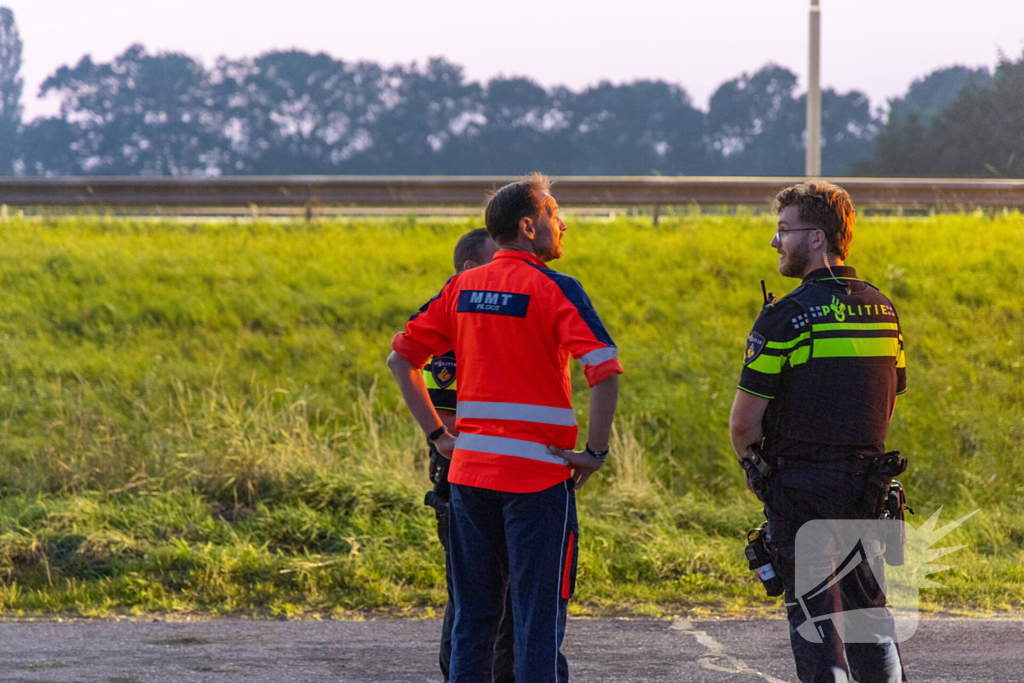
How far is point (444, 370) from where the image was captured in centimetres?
355

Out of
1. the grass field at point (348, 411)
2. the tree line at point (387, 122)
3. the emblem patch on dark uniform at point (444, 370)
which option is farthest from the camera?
the tree line at point (387, 122)

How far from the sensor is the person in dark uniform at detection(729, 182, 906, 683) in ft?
9.93

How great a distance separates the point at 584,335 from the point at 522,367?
0.75 ft

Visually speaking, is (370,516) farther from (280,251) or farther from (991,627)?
(280,251)

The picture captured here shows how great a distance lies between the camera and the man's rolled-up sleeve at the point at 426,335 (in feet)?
10.4

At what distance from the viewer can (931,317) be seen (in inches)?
377

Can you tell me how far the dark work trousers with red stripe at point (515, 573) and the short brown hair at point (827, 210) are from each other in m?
1.22

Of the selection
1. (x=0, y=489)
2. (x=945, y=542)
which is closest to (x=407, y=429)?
(x=0, y=489)

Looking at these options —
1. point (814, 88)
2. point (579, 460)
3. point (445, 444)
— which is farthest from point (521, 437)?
point (814, 88)

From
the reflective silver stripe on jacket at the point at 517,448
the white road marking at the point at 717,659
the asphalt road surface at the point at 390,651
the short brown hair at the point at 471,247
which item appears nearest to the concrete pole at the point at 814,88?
the asphalt road surface at the point at 390,651

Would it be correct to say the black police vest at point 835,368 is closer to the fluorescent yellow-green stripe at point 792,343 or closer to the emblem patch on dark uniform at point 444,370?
the fluorescent yellow-green stripe at point 792,343

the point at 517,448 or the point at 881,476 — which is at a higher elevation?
the point at 517,448

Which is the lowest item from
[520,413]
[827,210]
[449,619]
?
[449,619]

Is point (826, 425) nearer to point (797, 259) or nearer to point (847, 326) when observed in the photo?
point (847, 326)
